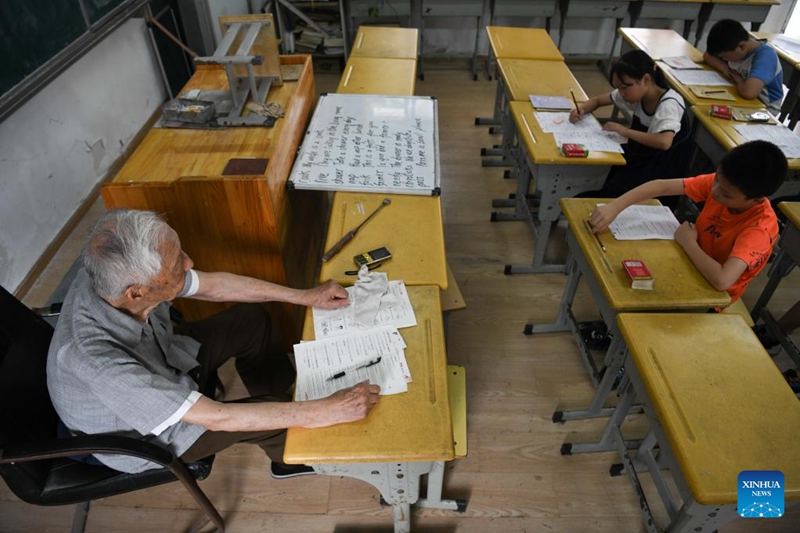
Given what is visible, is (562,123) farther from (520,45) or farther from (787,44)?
(787,44)

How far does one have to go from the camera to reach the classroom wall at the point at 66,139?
2.40m

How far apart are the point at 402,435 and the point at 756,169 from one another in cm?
131

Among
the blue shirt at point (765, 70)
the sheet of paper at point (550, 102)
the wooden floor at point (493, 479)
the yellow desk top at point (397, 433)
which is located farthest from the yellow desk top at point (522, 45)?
the yellow desk top at point (397, 433)

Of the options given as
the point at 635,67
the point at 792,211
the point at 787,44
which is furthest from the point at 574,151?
the point at 787,44

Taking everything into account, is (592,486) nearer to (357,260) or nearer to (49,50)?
(357,260)

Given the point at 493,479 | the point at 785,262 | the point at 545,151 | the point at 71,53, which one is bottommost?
the point at 493,479

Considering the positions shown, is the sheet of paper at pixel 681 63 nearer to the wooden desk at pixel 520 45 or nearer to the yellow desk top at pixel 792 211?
the wooden desk at pixel 520 45

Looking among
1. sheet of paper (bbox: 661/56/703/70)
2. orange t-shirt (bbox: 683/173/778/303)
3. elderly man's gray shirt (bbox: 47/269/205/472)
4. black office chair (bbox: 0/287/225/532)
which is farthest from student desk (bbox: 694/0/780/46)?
black office chair (bbox: 0/287/225/532)

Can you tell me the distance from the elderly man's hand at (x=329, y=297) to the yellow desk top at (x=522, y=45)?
240cm

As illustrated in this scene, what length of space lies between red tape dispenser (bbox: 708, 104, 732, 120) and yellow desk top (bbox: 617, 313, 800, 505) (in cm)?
156

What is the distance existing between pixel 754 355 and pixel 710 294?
0.23 m

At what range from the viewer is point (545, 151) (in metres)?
2.17

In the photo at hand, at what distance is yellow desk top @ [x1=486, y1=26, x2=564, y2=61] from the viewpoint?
3.16 metres

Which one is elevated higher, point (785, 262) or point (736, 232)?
point (736, 232)
